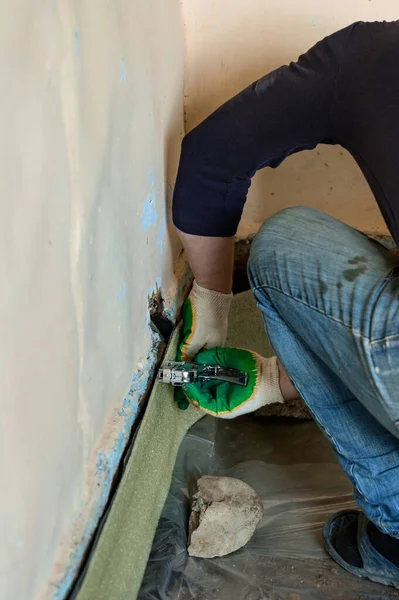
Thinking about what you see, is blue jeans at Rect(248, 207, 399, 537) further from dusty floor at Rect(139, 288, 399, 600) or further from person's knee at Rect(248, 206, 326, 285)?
dusty floor at Rect(139, 288, 399, 600)

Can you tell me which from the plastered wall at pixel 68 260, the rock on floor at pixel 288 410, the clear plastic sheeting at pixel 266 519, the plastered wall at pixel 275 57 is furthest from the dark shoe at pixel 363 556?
the plastered wall at pixel 275 57

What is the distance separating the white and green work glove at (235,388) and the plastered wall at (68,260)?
145 mm

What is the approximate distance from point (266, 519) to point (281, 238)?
649 millimetres

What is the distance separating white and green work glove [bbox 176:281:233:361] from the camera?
4.33 feet

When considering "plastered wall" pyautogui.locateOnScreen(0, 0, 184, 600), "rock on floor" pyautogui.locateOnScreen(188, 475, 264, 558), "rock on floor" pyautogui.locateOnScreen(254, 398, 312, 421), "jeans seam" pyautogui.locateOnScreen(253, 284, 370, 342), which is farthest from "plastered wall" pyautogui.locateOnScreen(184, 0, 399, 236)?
"rock on floor" pyautogui.locateOnScreen(188, 475, 264, 558)

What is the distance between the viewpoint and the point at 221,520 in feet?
3.95

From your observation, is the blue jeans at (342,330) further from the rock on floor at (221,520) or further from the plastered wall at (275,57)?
the plastered wall at (275,57)

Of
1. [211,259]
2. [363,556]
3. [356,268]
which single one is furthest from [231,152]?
[363,556]

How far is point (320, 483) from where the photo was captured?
1401 mm

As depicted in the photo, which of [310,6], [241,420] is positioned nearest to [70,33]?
[310,6]

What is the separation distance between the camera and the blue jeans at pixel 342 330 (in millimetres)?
A: 864

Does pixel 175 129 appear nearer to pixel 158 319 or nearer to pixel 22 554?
pixel 158 319

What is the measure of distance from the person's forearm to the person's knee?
22 centimetres

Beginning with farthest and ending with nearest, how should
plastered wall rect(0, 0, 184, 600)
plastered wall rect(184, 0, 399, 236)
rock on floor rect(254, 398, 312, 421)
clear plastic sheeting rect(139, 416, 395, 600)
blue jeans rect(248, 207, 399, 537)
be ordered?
rock on floor rect(254, 398, 312, 421), plastered wall rect(184, 0, 399, 236), clear plastic sheeting rect(139, 416, 395, 600), blue jeans rect(248, 207, 399, 537), plastered wall rect(0, 0, 184, 600)
